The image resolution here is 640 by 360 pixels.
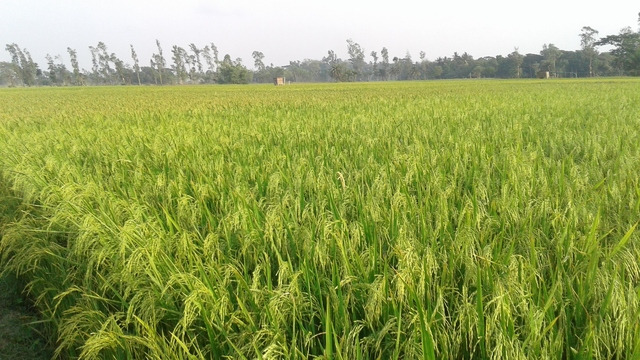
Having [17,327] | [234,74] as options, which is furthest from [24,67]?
[17,327]

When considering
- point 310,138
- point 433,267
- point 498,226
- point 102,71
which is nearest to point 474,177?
point 498,226

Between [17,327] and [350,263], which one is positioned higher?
[350,263]

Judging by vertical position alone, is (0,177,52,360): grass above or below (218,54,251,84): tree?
below

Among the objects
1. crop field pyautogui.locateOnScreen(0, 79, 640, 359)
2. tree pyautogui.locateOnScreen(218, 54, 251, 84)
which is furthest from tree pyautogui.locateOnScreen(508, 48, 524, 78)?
crop field pyautogui.locateOnScreen(0, 79, 640, 359)

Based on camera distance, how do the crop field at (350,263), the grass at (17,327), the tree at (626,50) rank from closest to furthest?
the crop field at (350,263) < the grass at (17,327) < the tree at (626,50)

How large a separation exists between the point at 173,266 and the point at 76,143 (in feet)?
13.3

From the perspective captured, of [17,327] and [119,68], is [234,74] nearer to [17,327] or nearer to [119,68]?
[119,68]

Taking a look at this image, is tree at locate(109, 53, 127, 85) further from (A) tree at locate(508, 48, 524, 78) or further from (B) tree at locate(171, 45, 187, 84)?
(A) tree at locate(508, 48, 524, 78)

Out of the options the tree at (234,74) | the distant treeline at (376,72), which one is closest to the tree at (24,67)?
the distant treeline at (376,72)

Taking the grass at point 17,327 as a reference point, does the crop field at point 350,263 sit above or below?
above

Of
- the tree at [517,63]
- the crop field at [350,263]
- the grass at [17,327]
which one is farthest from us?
the tree at [517,63]

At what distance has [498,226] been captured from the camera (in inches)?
72.3

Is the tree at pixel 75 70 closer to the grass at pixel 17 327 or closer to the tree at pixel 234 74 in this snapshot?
the tree at pixel 234 74

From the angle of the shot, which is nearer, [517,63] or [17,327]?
[17,327]
